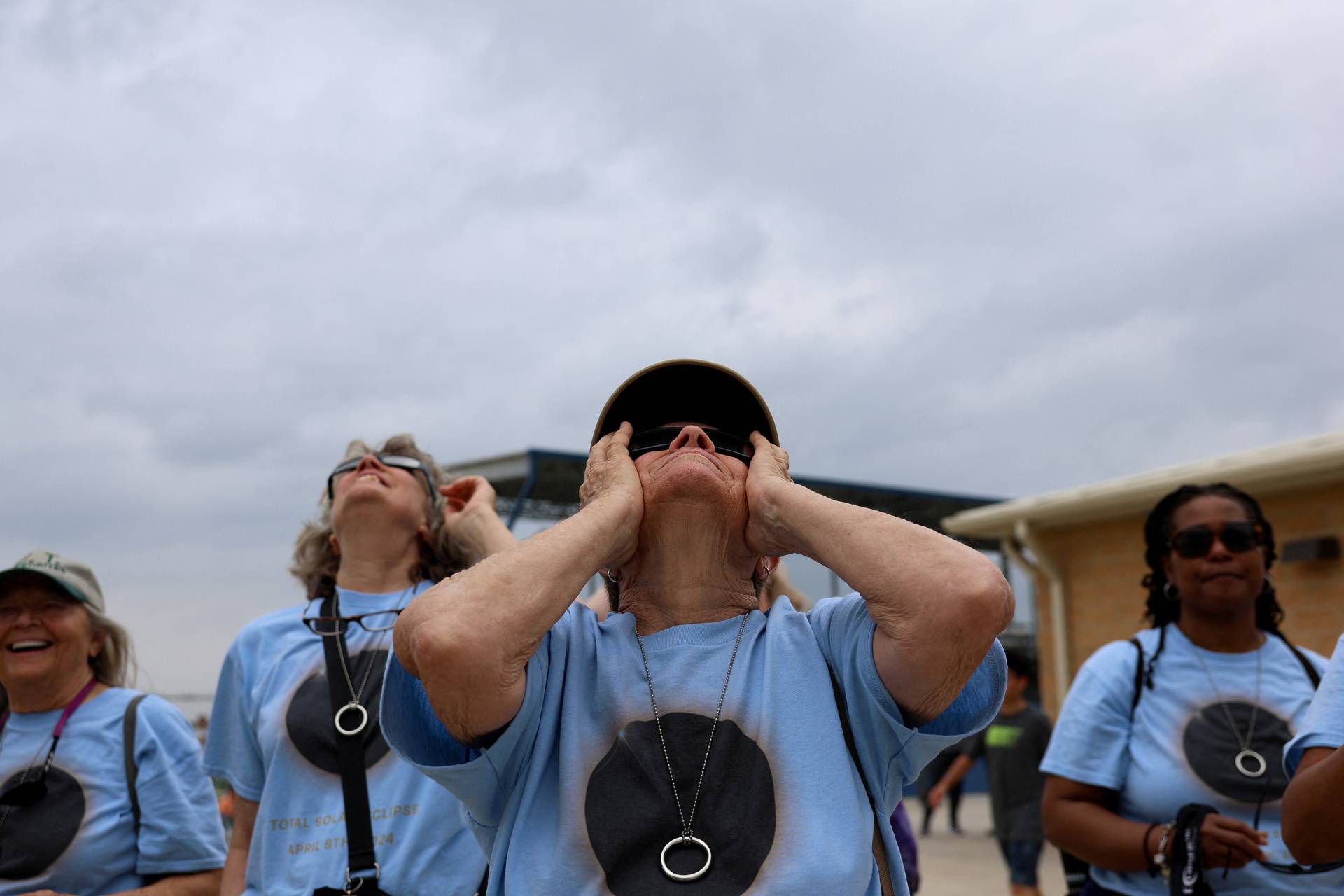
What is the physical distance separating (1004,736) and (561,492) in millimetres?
9071

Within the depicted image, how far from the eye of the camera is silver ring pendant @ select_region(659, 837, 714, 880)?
66.9 inches

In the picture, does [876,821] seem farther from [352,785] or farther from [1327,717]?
[352,785]

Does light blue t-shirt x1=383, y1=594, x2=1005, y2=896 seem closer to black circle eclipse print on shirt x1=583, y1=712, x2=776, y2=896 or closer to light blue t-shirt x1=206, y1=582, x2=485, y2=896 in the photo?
black circle eclipse print on shirt x1=583, y1=712, x2=776, y2=896

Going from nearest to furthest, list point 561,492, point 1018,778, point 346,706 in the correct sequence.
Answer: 1. point 346,706
2. point 1018,778
3. point 561,492

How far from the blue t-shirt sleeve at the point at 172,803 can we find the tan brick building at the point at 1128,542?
7.57 m

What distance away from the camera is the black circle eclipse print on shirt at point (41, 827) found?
3205mm

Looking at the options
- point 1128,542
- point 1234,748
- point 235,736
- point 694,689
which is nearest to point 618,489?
point 694,689

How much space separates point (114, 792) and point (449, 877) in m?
1.29

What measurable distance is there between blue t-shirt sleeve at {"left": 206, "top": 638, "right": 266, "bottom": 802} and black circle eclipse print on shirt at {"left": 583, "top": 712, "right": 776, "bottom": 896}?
63.9 inches

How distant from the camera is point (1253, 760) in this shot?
3.07 m

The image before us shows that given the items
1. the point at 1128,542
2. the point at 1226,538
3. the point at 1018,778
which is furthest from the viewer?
the point at 1128,542

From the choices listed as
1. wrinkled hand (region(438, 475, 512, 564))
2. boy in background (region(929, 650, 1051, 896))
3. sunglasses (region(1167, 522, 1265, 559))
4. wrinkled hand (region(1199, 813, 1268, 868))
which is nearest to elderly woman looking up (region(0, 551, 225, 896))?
wrinkled hand (region(438, 475, 512, 564))

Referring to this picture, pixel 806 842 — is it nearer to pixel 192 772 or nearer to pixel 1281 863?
pixel 1281 863

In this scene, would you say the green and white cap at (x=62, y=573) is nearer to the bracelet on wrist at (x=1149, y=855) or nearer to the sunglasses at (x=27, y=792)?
the sunglasses at (x=27, y=792)
